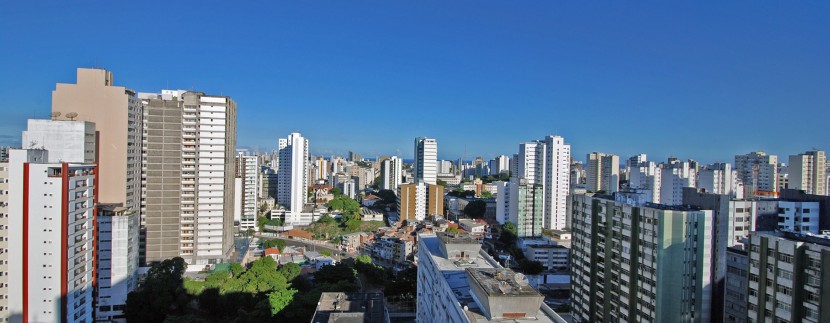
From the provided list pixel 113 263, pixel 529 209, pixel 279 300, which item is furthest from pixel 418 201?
pixel 113 263

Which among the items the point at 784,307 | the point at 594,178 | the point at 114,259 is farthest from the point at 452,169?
the point at 784,307

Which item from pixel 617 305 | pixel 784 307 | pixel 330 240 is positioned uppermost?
pixel 784 307

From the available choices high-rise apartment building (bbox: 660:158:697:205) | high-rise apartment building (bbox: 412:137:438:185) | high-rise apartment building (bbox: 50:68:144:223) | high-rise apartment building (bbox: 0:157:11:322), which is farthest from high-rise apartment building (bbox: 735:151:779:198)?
high-rise apartment building (bbox: 0:157:11:322)

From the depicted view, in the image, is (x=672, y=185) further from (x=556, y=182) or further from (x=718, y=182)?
(x=556, y=182)

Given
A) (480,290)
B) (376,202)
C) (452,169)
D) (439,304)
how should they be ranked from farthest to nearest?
(452,169) → (376,202) → (439,304) → (480,290)

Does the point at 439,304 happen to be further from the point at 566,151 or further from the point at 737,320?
the point at 566,151

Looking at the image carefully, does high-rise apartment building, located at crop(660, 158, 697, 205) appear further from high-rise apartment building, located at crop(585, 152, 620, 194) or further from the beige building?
the beige building
